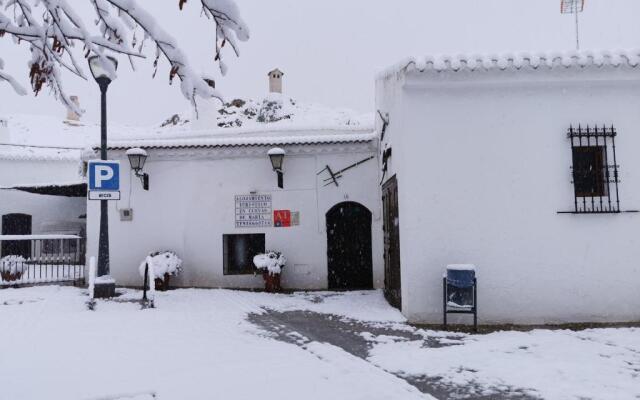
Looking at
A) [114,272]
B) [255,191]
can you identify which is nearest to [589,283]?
[255,191]

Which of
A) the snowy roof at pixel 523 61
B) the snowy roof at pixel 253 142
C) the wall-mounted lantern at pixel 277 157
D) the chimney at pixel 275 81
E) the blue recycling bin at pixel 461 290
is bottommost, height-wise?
the blue recycling bin at pixel 461 290

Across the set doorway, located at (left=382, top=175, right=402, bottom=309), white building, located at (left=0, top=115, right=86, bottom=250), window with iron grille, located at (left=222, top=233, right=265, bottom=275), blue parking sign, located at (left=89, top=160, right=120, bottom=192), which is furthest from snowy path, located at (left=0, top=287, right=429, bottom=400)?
white building, located at (left=0, top=115, right=86, bottom=250)

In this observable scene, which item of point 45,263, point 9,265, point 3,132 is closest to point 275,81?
point 3,132

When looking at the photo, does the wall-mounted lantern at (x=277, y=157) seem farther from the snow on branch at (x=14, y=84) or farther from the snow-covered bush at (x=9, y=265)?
the snow on branch at (x=14, y=84)

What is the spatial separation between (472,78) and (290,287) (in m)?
6.44

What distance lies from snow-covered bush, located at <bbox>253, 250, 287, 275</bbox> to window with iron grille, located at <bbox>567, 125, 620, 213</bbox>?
6283 millimetres

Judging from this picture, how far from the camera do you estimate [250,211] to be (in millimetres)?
12047

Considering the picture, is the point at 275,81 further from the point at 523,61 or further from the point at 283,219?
the point at 523,61

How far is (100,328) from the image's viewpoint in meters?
7.14

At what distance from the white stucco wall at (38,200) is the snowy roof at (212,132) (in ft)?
1.24

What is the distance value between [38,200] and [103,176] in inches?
449

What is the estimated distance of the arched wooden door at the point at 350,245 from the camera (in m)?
12.0

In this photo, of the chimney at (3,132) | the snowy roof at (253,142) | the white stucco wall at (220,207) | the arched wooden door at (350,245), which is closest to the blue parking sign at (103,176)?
the snowy roof at (253,142)

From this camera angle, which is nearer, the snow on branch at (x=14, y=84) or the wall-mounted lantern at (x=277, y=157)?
the snow on branch at (x=14, y=84)
